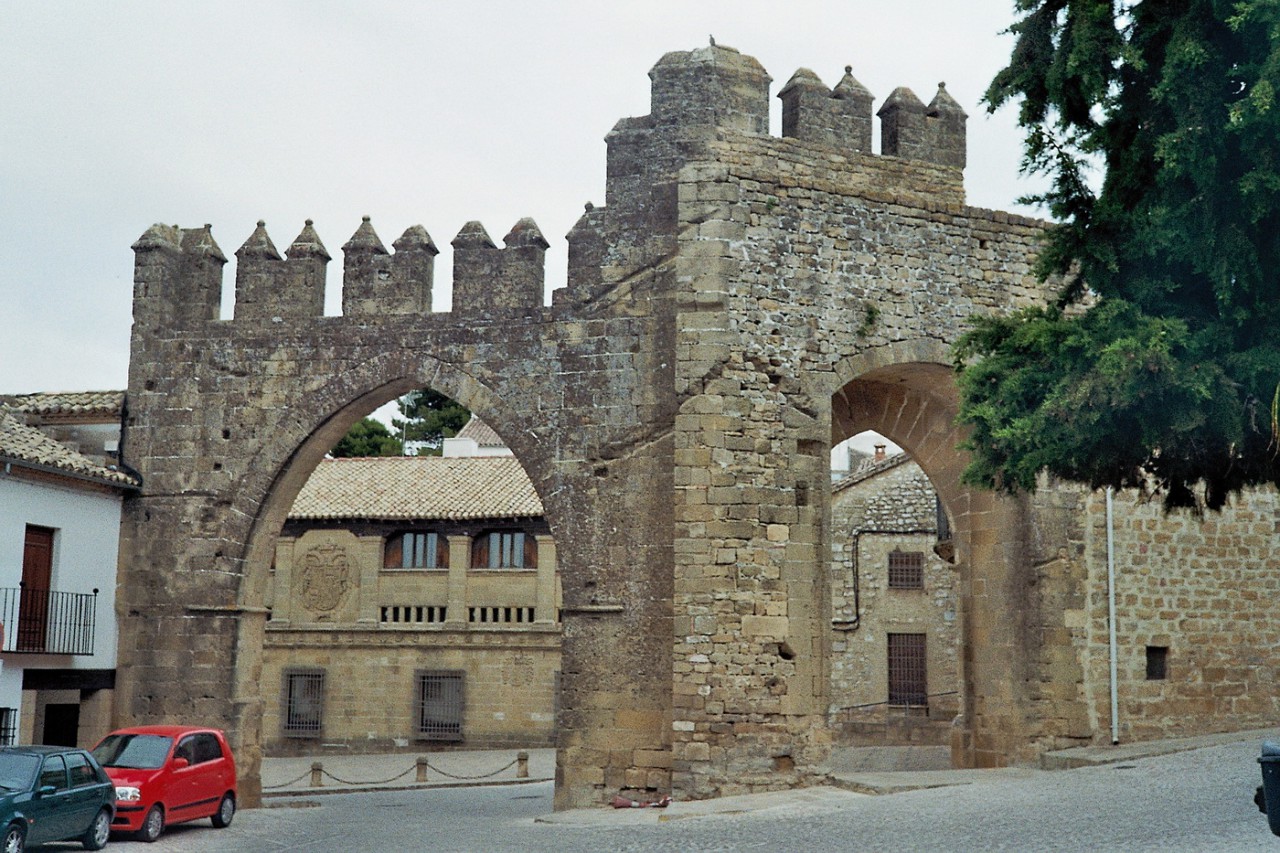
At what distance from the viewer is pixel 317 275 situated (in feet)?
55.9

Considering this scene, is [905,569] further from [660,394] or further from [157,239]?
[157,239]

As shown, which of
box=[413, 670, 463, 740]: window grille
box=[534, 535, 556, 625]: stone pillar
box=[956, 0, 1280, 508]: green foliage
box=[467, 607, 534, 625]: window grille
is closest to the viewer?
box=[956, 0, 1280, 508]: green foliage

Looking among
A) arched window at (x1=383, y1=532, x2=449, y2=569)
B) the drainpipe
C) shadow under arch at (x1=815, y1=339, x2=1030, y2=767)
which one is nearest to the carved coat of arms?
arched window at (x1=383, y1=532, x2=449, y2=569)

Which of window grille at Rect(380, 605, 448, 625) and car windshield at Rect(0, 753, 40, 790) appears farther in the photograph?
window grille at Rect(380, 605, 448, 625)

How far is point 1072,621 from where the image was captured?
1573 centimetres

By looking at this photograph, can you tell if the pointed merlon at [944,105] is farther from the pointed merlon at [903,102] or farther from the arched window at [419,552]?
the arched window at [419,552]

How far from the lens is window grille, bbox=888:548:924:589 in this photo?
26625mm

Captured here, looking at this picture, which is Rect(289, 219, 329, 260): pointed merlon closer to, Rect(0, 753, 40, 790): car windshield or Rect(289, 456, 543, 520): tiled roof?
Rect(0, 753, 40, 790): car windshield

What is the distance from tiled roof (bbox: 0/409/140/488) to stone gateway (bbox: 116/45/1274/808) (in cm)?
55

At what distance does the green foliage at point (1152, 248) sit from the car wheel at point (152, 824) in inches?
314

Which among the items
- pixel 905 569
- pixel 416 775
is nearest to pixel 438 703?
pixel 416 775

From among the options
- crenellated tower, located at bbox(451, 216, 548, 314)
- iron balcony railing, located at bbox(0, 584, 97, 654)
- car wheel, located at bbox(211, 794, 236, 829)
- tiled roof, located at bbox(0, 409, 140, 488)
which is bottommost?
car wheel, located at bbox(211, 794, 236, 829)

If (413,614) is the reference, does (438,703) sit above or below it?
below

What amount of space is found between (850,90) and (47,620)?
10.4 metres
